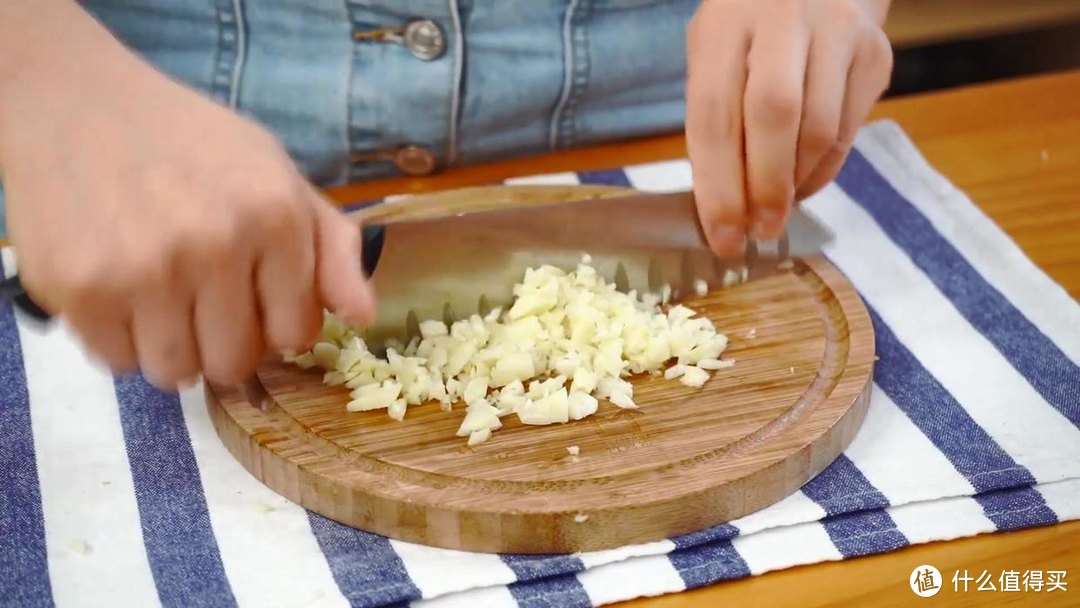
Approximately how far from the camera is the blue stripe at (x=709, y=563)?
0.81m

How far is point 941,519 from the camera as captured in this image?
2.84 feet

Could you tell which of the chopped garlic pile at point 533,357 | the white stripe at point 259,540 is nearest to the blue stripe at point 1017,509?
the chopped garlic pile at point 533,357

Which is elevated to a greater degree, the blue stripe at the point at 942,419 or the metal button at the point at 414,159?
the metal button at the point at 414,159

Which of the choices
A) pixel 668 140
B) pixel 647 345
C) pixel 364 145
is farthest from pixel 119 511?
pixel 668 140

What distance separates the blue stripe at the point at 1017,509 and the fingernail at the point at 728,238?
282 mm

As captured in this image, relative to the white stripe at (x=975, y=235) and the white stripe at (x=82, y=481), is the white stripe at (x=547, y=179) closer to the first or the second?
the white stripe at (x=975, y=235)

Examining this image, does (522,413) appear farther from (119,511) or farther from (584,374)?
(119,511)

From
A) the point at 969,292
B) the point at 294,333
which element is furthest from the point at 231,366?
the point at 969,292

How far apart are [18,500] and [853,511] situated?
61 centimetres

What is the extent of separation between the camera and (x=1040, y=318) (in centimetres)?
110

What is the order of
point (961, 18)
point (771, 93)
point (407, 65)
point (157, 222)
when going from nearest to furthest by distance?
point (157, 222) → point (771, 93) → point (407, 65) → point (961, 18)

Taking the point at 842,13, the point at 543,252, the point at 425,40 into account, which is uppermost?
the point at 842,13

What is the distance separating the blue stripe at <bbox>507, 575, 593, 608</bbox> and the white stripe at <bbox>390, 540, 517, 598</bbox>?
0.04 feet

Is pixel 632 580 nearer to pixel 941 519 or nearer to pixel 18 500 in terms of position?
pixel 941 519
